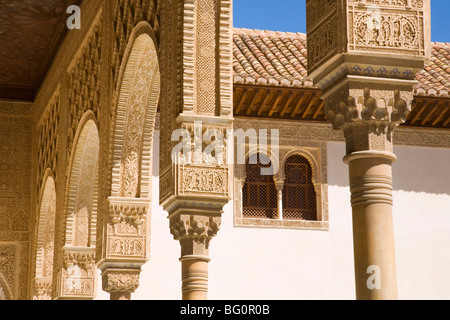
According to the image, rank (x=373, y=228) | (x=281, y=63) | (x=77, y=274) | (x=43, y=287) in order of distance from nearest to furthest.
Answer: (x=373, y=228), (x=77, y=274), (x=43, y=287), (x=281, y=63)

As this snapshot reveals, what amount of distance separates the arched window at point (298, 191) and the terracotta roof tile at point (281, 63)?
4.80 feet

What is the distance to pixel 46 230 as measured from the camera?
13.7 meters

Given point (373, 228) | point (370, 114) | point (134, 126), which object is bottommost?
point (373, 228)

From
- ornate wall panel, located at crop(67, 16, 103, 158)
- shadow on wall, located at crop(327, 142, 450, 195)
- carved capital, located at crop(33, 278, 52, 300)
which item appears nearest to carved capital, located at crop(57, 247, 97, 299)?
ornate wall panel, located at crop(67, 16, 103, 158)

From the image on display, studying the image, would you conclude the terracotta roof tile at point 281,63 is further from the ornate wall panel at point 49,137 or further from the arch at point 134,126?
the arch at point 134,126

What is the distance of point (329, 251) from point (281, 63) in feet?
10.8

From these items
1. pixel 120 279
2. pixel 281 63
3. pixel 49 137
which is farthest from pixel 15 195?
pixel 120 279

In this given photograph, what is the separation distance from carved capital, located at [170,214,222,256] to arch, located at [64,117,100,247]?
4739 mm

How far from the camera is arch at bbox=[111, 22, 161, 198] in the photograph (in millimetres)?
8641

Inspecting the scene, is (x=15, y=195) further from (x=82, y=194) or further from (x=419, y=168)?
(x=419, y=168)

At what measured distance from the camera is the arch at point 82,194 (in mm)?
11366
